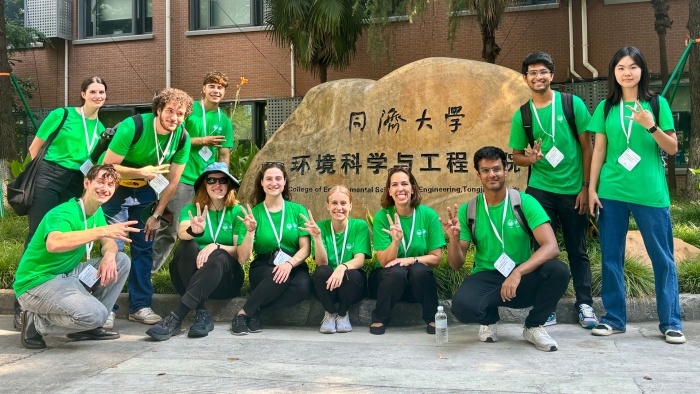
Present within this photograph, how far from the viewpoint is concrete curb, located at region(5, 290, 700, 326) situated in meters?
5.26

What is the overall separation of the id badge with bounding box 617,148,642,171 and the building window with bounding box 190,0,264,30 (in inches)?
483

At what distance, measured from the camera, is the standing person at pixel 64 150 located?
5.22 metres

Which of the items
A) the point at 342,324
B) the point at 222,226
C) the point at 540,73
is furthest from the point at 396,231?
the point at 540,73

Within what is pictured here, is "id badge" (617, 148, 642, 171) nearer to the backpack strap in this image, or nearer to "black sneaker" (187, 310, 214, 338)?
the backpack strap

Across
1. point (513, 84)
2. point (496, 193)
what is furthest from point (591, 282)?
point (513, 84)

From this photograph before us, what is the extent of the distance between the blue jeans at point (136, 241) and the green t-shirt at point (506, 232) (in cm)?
247

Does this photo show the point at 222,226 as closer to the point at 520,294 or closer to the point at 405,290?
the point at 405,290

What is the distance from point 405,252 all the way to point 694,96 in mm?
7034

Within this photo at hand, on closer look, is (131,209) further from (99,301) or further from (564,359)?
(564,359)

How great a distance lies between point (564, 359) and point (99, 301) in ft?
9.88

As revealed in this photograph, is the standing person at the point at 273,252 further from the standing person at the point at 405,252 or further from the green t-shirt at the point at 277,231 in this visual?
the standing person at the point at 405,252

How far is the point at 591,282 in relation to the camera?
5.34 m

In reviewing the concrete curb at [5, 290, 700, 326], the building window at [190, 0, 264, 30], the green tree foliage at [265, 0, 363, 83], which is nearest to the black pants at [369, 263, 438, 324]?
Answer: the concrete curb at [5, 290, 700, 326]

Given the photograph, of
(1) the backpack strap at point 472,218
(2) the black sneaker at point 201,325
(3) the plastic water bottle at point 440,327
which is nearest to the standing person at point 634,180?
(1) the backpack strap at point 472,218
